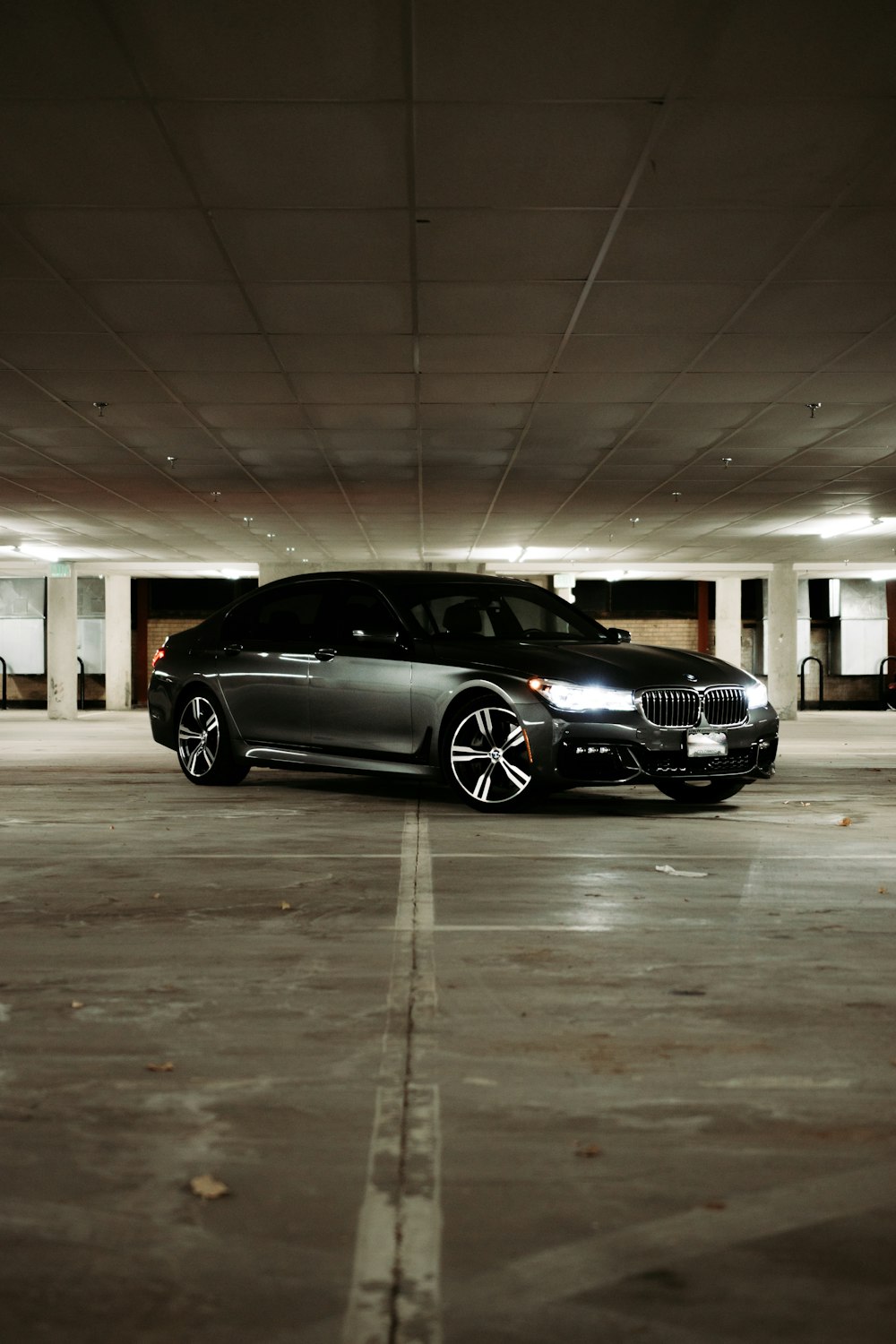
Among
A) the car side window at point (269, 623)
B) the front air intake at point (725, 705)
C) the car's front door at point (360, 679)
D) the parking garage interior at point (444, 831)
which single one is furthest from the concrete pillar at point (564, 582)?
the front air intake at point (725, 705)

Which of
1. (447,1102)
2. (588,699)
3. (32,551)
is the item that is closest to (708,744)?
(588,699)

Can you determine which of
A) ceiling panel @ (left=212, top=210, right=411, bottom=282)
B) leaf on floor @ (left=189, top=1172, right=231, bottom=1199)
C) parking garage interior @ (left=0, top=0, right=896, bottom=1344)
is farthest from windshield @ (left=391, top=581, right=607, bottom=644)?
leaf on floor @ (left=189, top=1172, right=231, bottom=1199)

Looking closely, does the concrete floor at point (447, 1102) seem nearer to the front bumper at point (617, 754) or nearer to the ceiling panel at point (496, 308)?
the front bumper at point (617, 754)

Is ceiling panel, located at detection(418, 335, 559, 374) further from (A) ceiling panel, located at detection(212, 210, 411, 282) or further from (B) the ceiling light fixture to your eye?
(B) the ceiling light fixture

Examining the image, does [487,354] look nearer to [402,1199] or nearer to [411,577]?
[411,577]

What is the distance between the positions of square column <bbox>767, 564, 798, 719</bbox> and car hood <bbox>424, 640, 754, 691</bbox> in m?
20.1

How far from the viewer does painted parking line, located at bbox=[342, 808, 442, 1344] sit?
1825mm

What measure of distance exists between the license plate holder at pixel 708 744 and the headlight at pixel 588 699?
0.47 m

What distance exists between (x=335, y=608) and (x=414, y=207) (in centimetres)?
315

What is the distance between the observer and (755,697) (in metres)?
8.34

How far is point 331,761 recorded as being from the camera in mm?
8781

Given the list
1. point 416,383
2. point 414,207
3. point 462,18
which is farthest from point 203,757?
point 462,18

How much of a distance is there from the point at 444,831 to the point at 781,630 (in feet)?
75.1

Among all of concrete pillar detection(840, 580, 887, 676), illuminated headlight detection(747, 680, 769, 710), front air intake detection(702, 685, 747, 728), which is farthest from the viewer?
concrete pillar detection(840, 580, 887, 676)
